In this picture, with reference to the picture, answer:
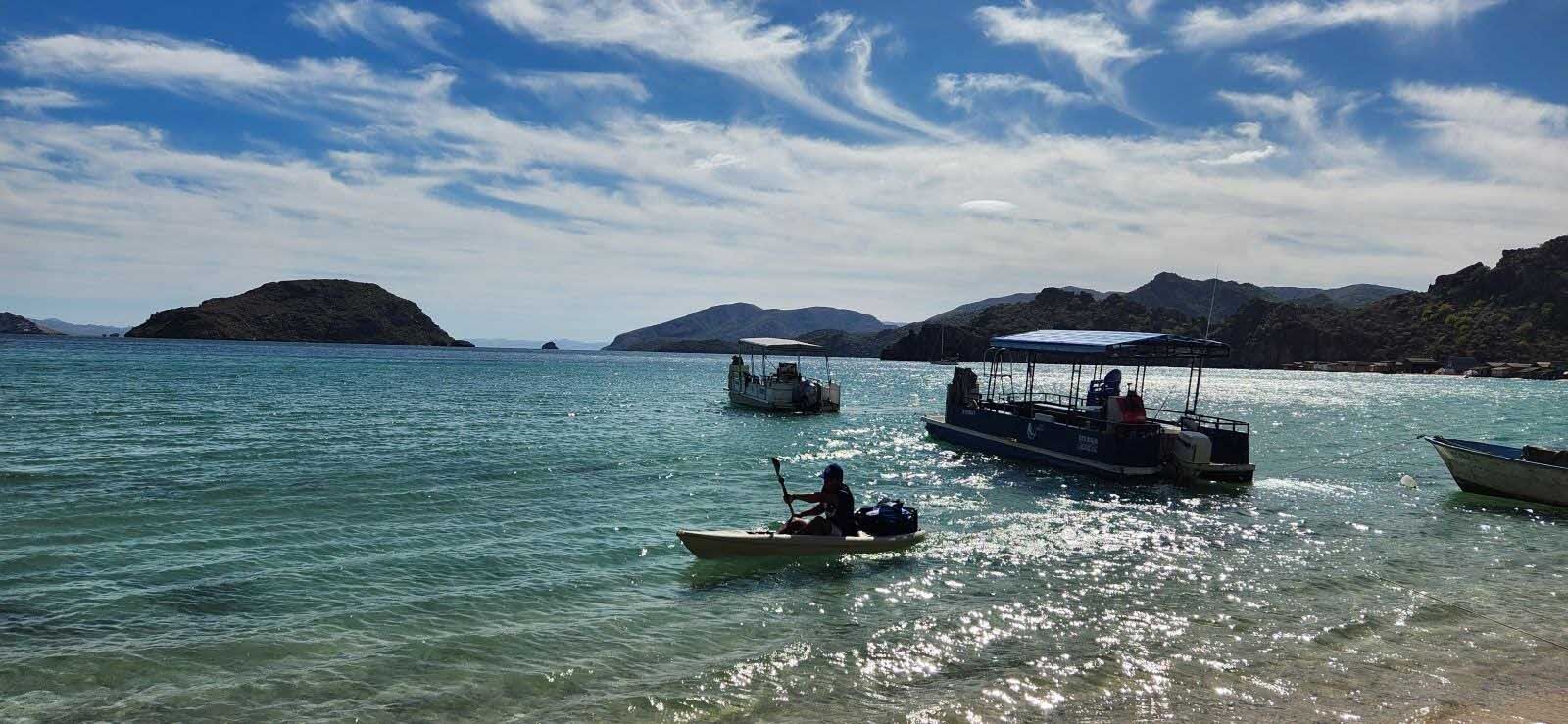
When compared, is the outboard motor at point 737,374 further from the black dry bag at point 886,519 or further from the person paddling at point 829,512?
the person paddling at point 829,512

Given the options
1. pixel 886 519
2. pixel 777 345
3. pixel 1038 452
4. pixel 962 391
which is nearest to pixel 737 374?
pixel 777 345

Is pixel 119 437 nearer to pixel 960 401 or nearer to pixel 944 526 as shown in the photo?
pixel 944 526

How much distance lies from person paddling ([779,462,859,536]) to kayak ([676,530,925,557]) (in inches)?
7.9

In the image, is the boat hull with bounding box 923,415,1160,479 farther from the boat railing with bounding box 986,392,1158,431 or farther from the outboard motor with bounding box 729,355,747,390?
the outboard motor with bounding box 729,355,747,390

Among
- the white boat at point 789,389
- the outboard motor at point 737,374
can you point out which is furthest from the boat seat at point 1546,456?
the outboard motor at point 737,374

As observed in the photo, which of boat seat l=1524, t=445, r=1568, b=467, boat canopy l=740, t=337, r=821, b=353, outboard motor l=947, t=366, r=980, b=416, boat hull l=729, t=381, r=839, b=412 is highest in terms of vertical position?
boat canopy l=740, t=337, r=821, b=353

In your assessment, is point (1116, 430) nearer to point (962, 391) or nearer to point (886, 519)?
point (962, 391)

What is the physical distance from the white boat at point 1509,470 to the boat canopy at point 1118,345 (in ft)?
22.0

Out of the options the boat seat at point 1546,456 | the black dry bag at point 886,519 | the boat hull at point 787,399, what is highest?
the boat seat at point 1546,456

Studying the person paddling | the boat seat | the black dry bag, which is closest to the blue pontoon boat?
the boat seat

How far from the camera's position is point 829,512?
16.3m

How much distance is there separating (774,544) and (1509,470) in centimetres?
2103

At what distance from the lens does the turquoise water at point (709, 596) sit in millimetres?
9500

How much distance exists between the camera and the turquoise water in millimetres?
9500
